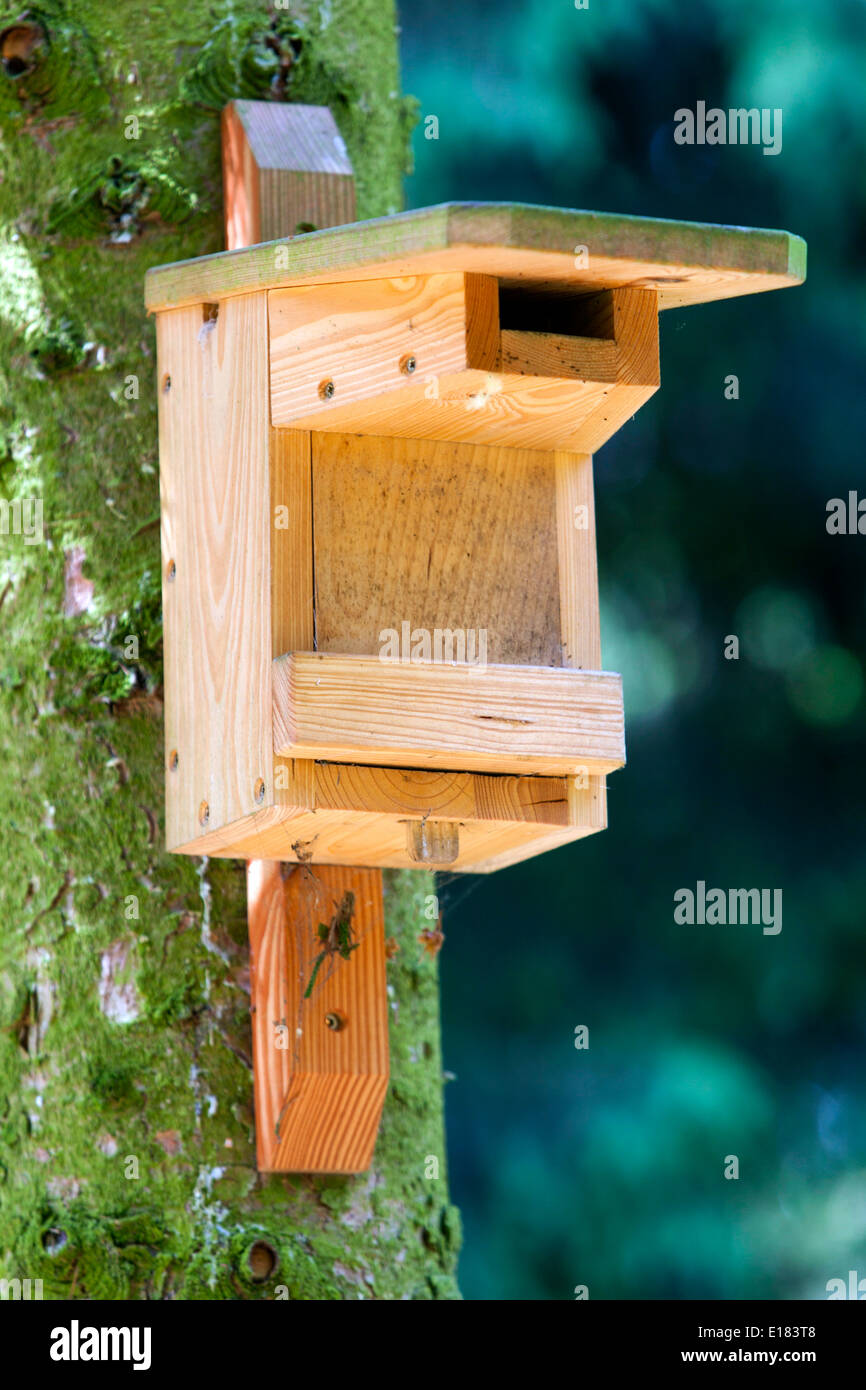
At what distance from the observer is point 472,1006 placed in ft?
21.2

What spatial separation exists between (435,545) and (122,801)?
519 millimetres

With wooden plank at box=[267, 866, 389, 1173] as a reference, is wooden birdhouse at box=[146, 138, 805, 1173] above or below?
above

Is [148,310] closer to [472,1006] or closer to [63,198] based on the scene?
[63,198]

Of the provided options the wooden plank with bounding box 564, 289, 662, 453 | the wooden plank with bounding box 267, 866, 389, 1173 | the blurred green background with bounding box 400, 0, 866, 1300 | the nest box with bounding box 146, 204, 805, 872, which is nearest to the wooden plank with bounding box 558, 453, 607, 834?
the nest box with bounding box 146, 204, 805, 872

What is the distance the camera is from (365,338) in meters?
2.15

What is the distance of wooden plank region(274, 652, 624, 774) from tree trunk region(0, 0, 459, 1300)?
410 mm

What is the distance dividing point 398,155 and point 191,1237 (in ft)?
5.14

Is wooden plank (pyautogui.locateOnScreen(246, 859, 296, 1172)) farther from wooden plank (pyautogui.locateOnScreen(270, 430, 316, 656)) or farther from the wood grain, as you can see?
wooden plank (pyautogui.locateOnScreen(270, 430, 316, 656))

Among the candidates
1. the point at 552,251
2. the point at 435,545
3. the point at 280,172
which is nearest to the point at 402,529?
the point at 435,545

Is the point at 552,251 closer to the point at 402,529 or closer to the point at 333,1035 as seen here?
the point at 402,529

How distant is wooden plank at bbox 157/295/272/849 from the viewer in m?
2.22

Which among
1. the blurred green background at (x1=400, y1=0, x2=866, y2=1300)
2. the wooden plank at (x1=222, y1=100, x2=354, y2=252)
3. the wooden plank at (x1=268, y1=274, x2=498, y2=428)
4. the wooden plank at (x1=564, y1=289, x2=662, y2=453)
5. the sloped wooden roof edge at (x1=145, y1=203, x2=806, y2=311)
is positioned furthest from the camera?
the blurred green background at (x1=400, y1=0, x2=866, y2=1300)

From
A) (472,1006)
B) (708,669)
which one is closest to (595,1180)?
(472,1006)

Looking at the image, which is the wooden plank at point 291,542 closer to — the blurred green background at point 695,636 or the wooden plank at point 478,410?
the wooden plank at point 478,410
